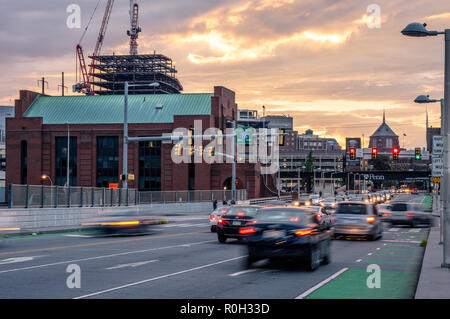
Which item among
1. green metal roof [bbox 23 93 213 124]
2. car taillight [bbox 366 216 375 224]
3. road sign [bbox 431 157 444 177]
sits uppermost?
green metal roof [bbox 23 93 213 124]

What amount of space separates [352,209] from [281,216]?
11.6 m

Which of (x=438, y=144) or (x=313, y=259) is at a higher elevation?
(x=438, y=144)

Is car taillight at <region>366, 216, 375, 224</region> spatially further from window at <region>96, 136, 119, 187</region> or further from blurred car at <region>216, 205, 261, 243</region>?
window at <region>96, 136, 119, 187</region>

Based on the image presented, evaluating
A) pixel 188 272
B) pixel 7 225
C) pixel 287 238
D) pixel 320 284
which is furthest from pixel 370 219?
pixel 7 225

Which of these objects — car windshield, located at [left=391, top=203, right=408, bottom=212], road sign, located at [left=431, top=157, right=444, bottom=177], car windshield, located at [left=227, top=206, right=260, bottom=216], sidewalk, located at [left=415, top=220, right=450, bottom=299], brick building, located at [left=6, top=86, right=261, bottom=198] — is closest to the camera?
sidewalk, located at [left=415, top=220, right=450, bottom=299]

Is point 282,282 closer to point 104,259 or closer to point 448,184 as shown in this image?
point 448,184

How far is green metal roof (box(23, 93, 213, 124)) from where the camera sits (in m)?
88.1

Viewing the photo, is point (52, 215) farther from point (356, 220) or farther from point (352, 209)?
point (356, 220)

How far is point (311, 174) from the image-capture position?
484 feet

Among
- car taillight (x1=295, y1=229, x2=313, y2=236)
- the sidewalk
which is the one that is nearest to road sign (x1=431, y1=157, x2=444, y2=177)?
the sidewalk

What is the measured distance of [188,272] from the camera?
15.4 meters

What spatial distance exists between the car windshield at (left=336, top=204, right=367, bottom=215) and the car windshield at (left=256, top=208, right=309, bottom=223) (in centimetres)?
1095

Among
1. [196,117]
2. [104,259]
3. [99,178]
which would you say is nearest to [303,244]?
[104,259]
